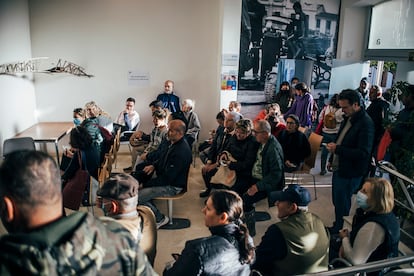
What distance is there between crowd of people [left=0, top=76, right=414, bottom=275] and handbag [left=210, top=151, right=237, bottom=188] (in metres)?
0.03

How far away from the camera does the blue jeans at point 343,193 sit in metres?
3.39

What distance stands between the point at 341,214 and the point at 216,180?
1.33m

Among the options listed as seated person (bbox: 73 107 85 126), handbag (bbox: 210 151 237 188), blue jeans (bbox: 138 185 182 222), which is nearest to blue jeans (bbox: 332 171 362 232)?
handbag (bbox: 210 151 237 188)

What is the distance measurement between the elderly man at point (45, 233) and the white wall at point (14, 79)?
450 cm

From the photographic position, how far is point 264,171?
3439 mm

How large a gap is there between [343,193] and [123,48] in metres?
4.61

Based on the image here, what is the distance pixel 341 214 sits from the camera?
3.47 metres

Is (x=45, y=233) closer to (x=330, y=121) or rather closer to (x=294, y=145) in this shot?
(x=294, y=145)

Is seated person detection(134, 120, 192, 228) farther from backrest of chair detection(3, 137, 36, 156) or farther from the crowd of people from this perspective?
backrest of chair detection(3, 137, 36, 156)

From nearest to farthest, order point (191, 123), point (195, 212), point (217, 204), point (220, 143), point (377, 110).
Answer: point (217, 204) < point (195, 212) < point (220, 143) < point (377, 110) < point (191, 123)

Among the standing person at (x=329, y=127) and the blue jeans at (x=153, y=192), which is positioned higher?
the standing person at (x=329, y=127)

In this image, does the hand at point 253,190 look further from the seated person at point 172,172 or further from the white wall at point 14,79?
the white wall at point 14,79

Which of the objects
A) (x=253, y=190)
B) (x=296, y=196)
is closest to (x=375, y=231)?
(x=296, y=196)

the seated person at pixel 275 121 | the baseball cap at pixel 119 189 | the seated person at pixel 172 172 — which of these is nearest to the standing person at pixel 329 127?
the seated person at pixel 275 121
